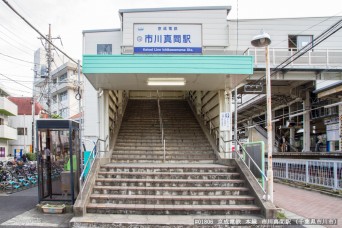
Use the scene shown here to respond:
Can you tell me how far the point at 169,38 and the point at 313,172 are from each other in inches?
299

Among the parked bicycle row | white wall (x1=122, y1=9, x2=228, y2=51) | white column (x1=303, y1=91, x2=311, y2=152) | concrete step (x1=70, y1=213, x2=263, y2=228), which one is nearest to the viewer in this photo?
concrete step (x1=70, y1=213, x2=263, y2=228)

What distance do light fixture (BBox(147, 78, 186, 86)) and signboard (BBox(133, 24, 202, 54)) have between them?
1035mm

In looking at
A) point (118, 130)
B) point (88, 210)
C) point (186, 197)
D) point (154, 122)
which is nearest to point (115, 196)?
point (88, 210)

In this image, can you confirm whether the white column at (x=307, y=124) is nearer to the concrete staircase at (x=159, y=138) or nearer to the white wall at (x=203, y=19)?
the white wall at (x=203, y=19)

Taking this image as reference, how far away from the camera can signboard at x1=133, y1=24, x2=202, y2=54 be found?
1109cm

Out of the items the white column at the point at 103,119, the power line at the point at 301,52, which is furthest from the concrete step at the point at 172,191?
the power line at the point at 301,52

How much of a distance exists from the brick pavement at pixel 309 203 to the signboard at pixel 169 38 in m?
5.71

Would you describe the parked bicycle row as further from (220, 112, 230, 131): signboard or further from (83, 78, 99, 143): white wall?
(220, 112, 230, 131): signboard

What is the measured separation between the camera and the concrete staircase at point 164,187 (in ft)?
25.1

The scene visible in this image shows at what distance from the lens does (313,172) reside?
12.5m

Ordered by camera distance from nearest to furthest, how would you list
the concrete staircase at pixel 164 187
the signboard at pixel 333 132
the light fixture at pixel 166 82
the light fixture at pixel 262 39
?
the concrete staircase at pixel 164 187 → the light fixture at pixel 262 39 → the light fixture at pixel 166 82 → the signboard at pixel 333 132

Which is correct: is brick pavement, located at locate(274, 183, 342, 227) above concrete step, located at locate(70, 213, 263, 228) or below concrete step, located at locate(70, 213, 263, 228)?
below
